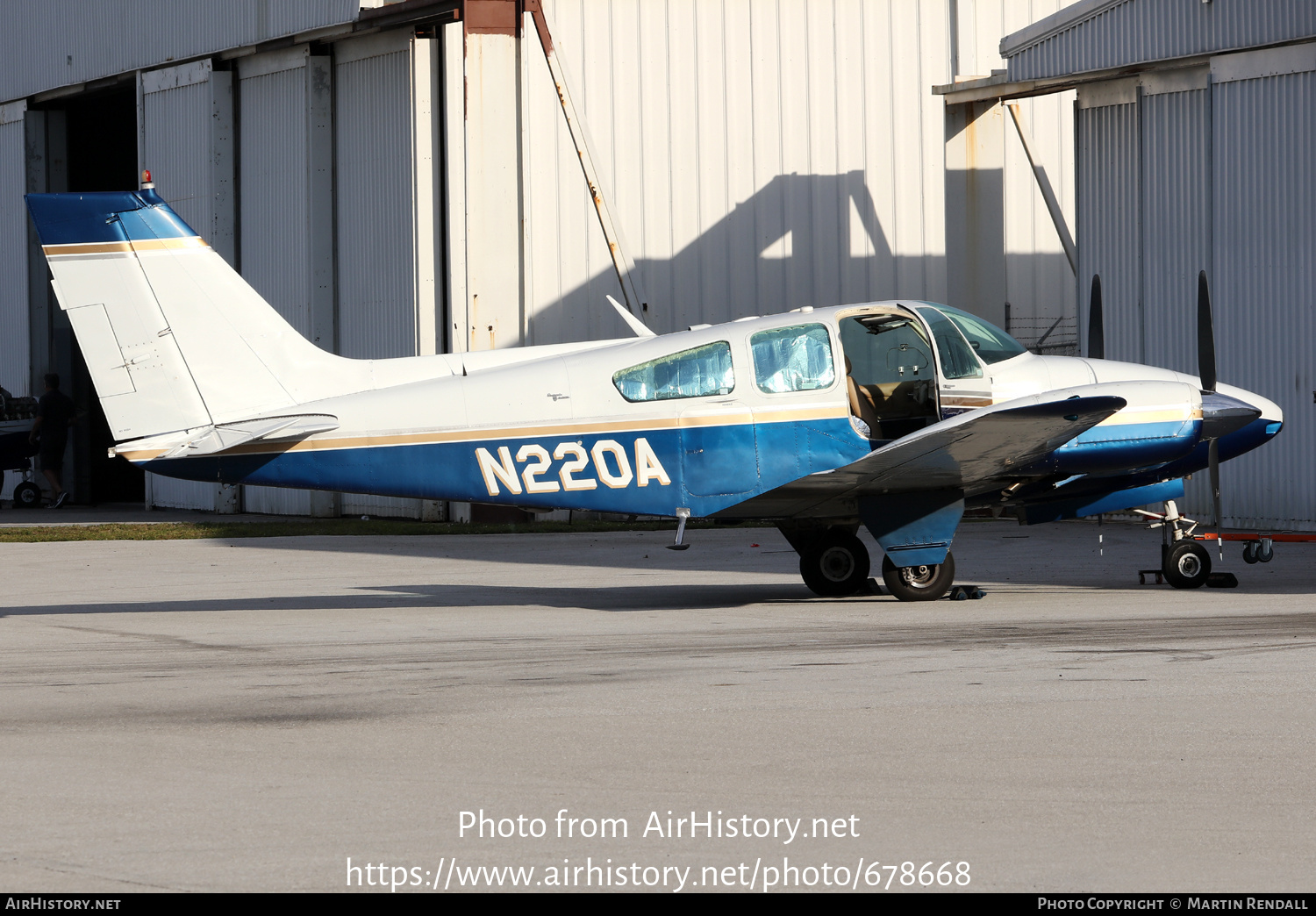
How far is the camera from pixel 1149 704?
7.36 m

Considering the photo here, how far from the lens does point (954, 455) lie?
36.0 feet

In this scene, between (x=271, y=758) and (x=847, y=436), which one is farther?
(x=847, y=436)

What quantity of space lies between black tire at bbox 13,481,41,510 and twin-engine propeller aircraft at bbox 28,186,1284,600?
19.0 metres

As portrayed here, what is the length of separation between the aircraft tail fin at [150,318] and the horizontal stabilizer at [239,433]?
0.08 metres

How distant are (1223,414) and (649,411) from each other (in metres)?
4.57

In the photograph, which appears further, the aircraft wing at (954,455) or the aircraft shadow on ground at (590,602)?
the aircraft shadow on ground at (590,602)

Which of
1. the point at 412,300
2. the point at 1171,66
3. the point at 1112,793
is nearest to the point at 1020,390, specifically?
the point at 1112,793

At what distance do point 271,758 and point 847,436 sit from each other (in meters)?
6.15

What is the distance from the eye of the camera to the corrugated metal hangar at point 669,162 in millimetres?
19969

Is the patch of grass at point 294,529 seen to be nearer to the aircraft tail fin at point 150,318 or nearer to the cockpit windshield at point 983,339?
the cockpit windshield at point 983,339

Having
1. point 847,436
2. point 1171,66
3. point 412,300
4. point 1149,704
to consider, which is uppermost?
point 1171,66

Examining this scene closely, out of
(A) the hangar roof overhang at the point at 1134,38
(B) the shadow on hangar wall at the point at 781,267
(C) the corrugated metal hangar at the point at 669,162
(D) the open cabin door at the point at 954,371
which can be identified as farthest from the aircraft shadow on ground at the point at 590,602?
(B) the shadow on hangar wall at the point at 781,267

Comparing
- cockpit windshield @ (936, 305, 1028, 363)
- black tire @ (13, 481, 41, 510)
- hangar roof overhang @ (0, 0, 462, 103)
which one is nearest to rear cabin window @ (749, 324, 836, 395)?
cockpit windshield @ (936, 305, 1028, 363)
